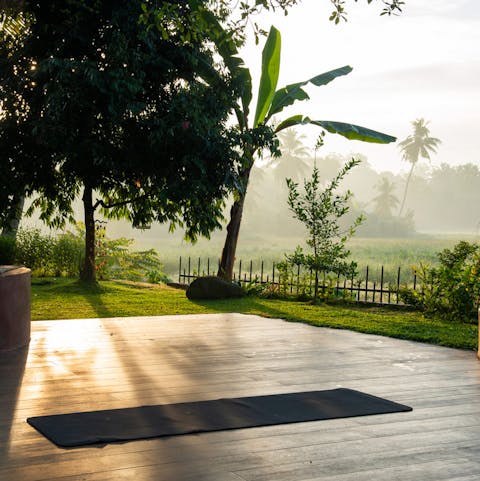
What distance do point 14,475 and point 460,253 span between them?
321 inches

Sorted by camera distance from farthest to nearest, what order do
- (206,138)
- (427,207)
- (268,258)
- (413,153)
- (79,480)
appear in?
1. (427,207)
2. (413,153)
3. (268,258)
4. (206,138)
5. (79,480)

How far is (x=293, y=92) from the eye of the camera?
1243cm

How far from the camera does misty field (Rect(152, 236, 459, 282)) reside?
45062 millimetres

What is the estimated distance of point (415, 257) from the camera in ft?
153

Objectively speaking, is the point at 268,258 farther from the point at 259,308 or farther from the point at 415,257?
the point at 259,308

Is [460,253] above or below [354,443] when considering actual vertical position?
above

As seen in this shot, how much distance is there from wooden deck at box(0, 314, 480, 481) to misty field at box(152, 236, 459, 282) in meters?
30.5

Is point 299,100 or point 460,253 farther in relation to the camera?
point 299,100

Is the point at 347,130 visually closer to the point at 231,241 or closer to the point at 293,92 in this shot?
the point at 293,92

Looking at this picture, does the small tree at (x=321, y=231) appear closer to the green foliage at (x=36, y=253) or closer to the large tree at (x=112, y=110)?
the large tree at (x=112, y=110)

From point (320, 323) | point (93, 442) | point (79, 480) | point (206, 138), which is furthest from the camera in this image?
point (206, 138)

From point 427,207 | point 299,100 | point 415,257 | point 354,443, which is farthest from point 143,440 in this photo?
point 427,207

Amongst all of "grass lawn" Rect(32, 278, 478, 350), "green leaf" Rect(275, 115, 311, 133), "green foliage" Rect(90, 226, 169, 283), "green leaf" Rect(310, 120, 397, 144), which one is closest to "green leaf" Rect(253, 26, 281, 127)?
"green leaf" Rect(275, 115, 311, 133)

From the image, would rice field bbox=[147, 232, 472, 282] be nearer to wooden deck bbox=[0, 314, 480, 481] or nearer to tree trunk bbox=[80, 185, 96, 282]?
tree trunk bbox=[80, 185, 96, 282]
